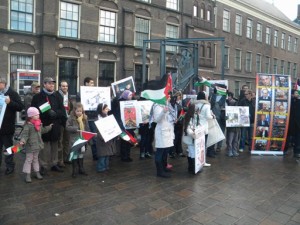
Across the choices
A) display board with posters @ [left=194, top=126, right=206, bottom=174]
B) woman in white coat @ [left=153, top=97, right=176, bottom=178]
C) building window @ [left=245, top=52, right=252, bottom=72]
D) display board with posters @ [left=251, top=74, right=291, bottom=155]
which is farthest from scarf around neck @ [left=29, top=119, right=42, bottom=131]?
building window @ [left=245, top=52, right=252, bottom=72]

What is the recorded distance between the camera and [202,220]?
369 cm

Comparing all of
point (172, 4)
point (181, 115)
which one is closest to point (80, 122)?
point (181, 115)

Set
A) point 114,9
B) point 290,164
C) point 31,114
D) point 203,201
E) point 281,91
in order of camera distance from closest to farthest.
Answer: point 203,201 < point 31,114 < point 290,164 < point 281,91 < point 114,9

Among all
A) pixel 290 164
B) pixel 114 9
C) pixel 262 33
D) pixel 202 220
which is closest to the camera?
pixel 202 220

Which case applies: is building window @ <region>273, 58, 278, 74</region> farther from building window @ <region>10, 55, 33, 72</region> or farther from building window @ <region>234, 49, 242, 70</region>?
building window @ <region>10, 55, 33, 72</region>

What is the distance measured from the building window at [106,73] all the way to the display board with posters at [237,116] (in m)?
11.9

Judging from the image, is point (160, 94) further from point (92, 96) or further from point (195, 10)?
point (195, 10)

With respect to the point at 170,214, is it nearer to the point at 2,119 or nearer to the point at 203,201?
the point at 203,201

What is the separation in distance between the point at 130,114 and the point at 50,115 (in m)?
1.94

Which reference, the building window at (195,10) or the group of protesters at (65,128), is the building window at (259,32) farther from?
the group of protesters at (65,128)

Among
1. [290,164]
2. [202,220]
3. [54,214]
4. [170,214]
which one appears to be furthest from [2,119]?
[290,164]

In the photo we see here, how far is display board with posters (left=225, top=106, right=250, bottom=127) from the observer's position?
25.1ft

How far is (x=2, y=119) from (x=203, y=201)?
11.9 feet

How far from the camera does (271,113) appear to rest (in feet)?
25.6
